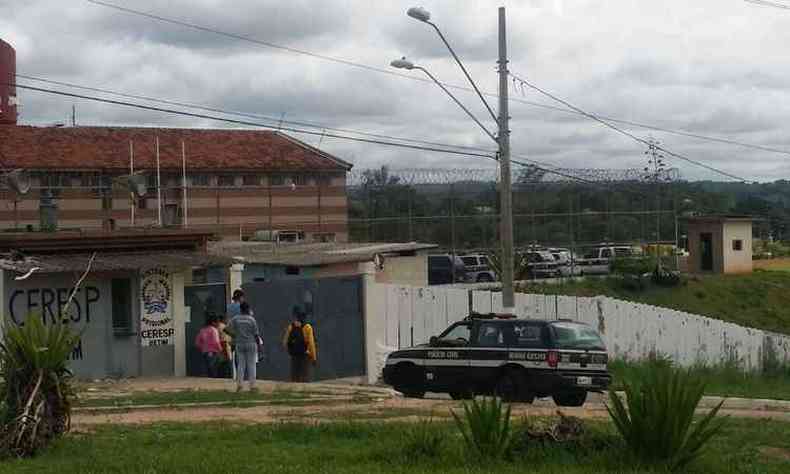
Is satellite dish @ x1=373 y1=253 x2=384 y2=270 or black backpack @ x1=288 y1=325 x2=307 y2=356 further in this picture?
satellite dish @ x1=373 y1=253 x2=384 y2=270

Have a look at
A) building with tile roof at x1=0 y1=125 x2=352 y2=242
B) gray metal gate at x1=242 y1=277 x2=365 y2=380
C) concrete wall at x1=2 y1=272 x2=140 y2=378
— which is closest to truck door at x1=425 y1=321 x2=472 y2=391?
gray metal gate at x1=242 y1=277 x2=365 y2=380

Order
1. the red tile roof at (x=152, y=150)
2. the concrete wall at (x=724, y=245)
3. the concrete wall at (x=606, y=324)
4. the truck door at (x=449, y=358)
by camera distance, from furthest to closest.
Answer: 1. the concrete wall at (x=724, y=245)
2. the red tile roof at (x=152, y=150)
3. the concrete wall at (x=606, y=324)
4. the truck door at (x=449, y=358)

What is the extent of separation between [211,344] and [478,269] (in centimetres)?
3176

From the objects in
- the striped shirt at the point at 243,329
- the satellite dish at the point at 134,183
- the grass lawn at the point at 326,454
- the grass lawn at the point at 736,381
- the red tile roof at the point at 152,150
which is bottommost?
the grass lawn at the point at 736,381

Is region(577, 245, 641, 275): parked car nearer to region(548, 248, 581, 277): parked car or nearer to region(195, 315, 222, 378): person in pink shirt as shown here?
region(548, 248, 581, 277): parked car

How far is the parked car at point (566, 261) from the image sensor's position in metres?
53.4

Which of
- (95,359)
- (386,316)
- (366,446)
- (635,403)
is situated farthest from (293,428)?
(386,316)

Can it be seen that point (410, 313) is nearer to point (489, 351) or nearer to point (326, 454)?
point (489, 351)

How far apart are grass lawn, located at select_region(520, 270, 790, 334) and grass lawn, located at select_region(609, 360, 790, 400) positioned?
19767mm

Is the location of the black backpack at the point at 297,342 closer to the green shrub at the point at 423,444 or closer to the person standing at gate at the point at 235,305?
the person standing at gate at the point at 235,305

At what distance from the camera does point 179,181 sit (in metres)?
56.7

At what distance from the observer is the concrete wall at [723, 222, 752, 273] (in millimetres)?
59469

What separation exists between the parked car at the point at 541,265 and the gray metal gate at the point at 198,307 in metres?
28.9

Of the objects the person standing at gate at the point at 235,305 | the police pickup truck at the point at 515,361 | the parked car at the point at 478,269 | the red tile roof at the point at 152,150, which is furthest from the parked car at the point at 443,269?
the police pickup truck at the point at 515,361
